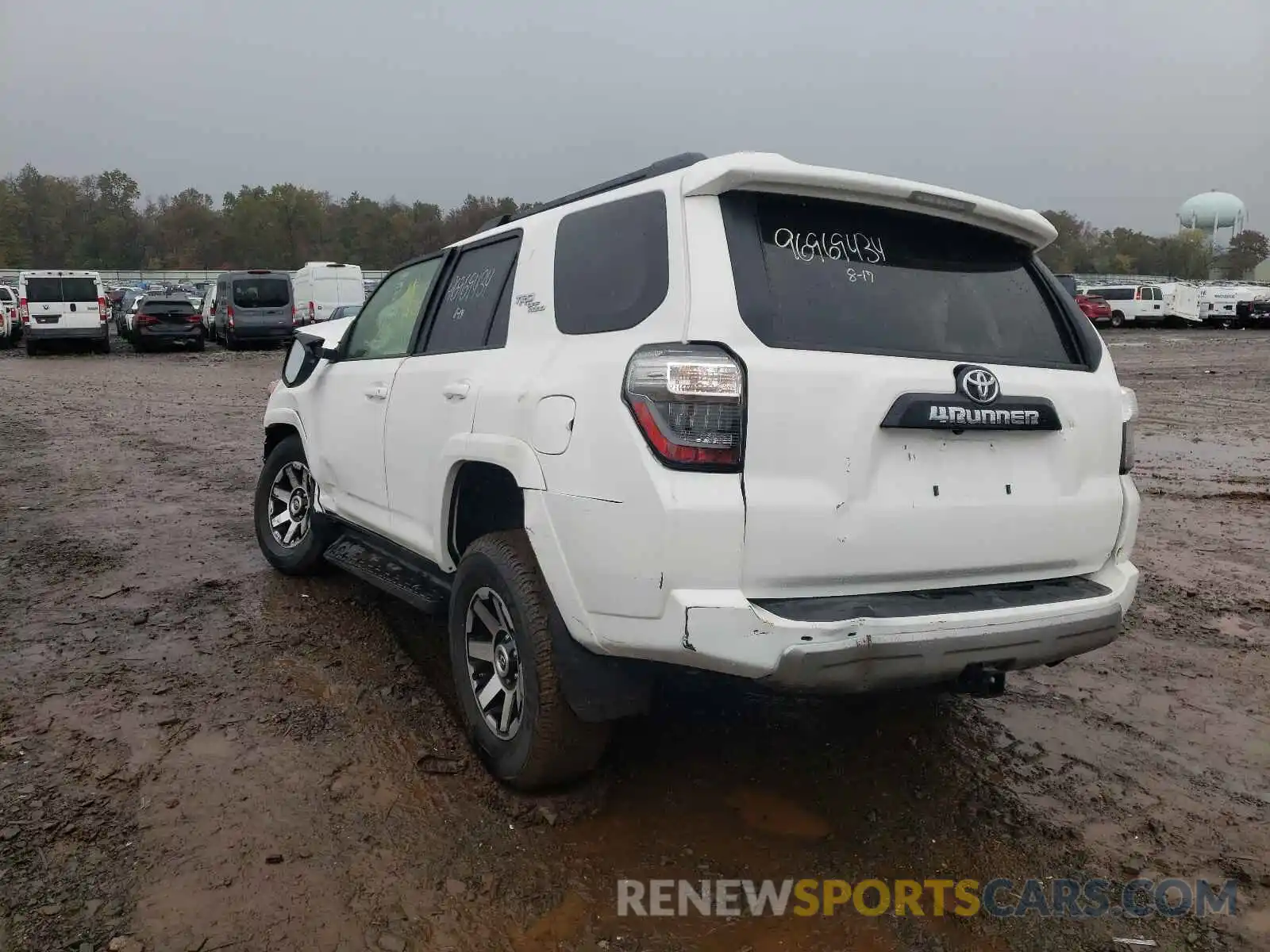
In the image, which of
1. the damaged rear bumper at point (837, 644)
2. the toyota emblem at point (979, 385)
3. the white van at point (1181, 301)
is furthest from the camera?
the white van at point (1181, 301)

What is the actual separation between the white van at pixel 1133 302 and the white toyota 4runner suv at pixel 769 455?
42692 mm

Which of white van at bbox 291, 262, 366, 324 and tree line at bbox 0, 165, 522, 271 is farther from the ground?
tree line at bbox 0, 165, 522, 271

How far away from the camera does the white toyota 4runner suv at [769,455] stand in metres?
2.49

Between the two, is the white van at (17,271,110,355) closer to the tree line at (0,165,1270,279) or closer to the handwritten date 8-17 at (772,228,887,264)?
the handwritten date 8-17 at (772,228,887,264)

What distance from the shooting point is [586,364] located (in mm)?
2777

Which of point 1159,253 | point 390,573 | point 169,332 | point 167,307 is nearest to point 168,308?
point 167,307

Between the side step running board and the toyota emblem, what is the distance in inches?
78.7

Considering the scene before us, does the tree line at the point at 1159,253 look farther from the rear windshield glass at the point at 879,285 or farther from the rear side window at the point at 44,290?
the rear windshield glass at the point at 879,285

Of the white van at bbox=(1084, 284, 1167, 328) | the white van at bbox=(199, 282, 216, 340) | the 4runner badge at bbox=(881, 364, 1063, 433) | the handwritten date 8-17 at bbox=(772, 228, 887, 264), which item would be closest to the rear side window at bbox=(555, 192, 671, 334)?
the handwritten date 8-17 at bbox=(772, 228, 887, 264)

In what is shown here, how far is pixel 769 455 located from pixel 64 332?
26.5 metres

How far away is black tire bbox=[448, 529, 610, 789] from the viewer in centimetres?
287

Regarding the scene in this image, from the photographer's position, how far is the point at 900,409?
2.66 meters

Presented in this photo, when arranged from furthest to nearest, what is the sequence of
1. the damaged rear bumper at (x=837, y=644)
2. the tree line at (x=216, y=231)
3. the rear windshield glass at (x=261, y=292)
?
1. the tree line at (x=216, y=231)
2. the rear windshield glass at (x=261, y=292)
3. the damaged rear bumper at (x=837, y=644)

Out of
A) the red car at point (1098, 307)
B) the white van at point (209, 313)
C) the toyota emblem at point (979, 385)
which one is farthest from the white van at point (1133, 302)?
the toyota emblem at point (979, 385)
